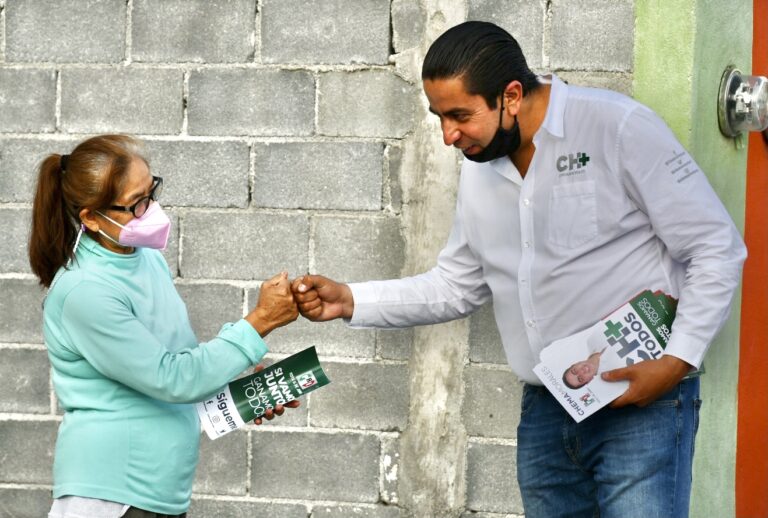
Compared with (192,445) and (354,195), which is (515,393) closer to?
(354,195)

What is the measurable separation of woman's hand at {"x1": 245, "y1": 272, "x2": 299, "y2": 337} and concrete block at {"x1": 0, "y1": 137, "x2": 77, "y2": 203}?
55.4 inches

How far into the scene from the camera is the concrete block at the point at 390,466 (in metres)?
4.08

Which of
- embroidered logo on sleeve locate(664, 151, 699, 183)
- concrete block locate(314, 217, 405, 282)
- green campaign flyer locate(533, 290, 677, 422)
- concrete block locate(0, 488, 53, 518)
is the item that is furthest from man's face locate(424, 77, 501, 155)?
concrete block locate(0, 488, 53, 518)

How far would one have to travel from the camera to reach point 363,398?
4098 millimetres

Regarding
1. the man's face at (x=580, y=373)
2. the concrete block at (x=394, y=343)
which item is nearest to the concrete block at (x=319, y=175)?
the concrete block at (x=394, y=343)

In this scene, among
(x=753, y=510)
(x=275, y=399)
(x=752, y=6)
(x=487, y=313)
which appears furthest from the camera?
(x=753, y=510)

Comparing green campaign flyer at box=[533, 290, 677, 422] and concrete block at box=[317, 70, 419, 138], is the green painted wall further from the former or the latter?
green campaign flyer at box=[533, 290, 677, 422]

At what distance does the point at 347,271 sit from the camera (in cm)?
408

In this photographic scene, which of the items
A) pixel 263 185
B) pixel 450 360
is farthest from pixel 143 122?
pixel 450 360

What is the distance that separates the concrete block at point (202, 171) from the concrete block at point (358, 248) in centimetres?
31

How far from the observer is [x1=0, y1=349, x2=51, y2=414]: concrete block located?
4.30 metres

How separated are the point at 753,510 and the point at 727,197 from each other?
129 cm

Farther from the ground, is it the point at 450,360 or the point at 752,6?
the point at 752,6

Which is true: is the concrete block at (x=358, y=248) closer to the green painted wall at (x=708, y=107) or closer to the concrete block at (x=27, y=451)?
the green painted wall at (x=708, y=107)
